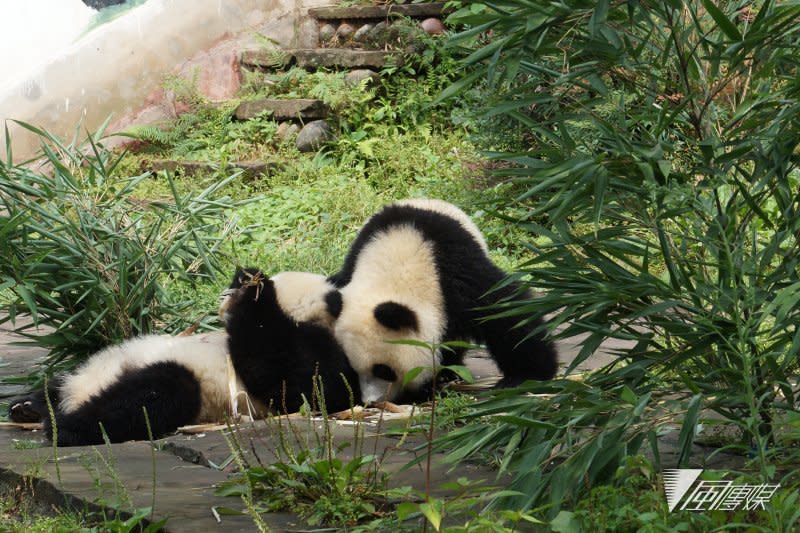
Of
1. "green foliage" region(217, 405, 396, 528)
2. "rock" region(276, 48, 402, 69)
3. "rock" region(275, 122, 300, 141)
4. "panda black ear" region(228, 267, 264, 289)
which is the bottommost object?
"green foliage" region(217, 405, 396, 528)

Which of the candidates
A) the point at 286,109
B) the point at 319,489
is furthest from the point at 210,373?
the point at 286,109

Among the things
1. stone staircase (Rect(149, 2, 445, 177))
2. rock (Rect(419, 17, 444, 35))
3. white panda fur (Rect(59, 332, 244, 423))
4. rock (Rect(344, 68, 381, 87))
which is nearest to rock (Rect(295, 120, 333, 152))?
stone staircase (Rect(149, 2, 445, 177))

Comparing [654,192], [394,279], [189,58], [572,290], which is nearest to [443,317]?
[394,279]

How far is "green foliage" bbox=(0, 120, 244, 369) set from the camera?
440 cm

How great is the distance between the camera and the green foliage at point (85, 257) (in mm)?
4398

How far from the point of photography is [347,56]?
390 inches

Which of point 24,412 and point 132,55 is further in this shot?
point 132,55

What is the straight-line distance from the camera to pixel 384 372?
411 cm

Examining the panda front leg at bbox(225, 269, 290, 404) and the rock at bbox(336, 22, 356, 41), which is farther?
the rock at bbox(336, 22, 356, 41)

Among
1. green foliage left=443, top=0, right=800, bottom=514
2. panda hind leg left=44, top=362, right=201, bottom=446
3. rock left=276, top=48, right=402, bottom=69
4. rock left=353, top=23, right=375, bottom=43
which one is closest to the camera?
green foliage left=443, top=0, right=800, bottom=514

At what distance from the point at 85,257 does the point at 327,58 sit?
19.4 ft

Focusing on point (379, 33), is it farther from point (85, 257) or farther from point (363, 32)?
point (85, 257)
